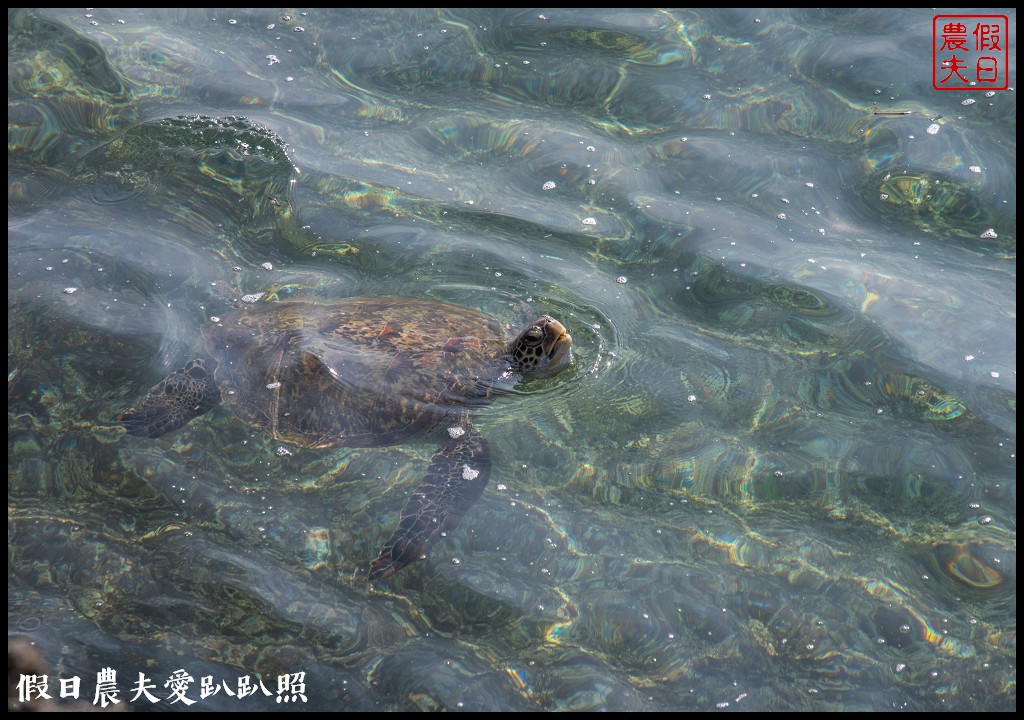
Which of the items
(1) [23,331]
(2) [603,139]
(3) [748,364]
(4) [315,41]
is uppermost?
(4) [315,41]

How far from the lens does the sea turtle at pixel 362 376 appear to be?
4.79 metres

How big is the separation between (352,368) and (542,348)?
1.15 m

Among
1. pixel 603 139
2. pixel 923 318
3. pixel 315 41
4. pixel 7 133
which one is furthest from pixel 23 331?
pixel 923 318

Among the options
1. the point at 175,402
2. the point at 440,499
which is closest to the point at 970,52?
the point at 440,499

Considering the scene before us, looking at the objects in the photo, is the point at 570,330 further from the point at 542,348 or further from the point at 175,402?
the point at 175,402

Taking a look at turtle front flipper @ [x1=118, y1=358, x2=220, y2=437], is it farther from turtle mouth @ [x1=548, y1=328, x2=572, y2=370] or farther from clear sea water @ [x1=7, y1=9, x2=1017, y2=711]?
turtle mouth @ [x1=548, y1=328, x2=572, y2=370]

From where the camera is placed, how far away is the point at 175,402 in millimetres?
4875

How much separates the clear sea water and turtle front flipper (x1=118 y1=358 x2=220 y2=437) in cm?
9

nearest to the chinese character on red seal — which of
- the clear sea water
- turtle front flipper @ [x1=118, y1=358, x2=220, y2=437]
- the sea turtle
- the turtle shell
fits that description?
the clear sea water

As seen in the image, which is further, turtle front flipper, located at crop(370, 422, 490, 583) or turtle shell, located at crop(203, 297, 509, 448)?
turtle shell, located at crop(203, 297, 509, 448)

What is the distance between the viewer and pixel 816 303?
5.49 m

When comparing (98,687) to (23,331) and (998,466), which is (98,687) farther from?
(998,466)

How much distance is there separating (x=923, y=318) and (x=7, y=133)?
695 cm

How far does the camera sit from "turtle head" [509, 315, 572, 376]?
16.0ft
